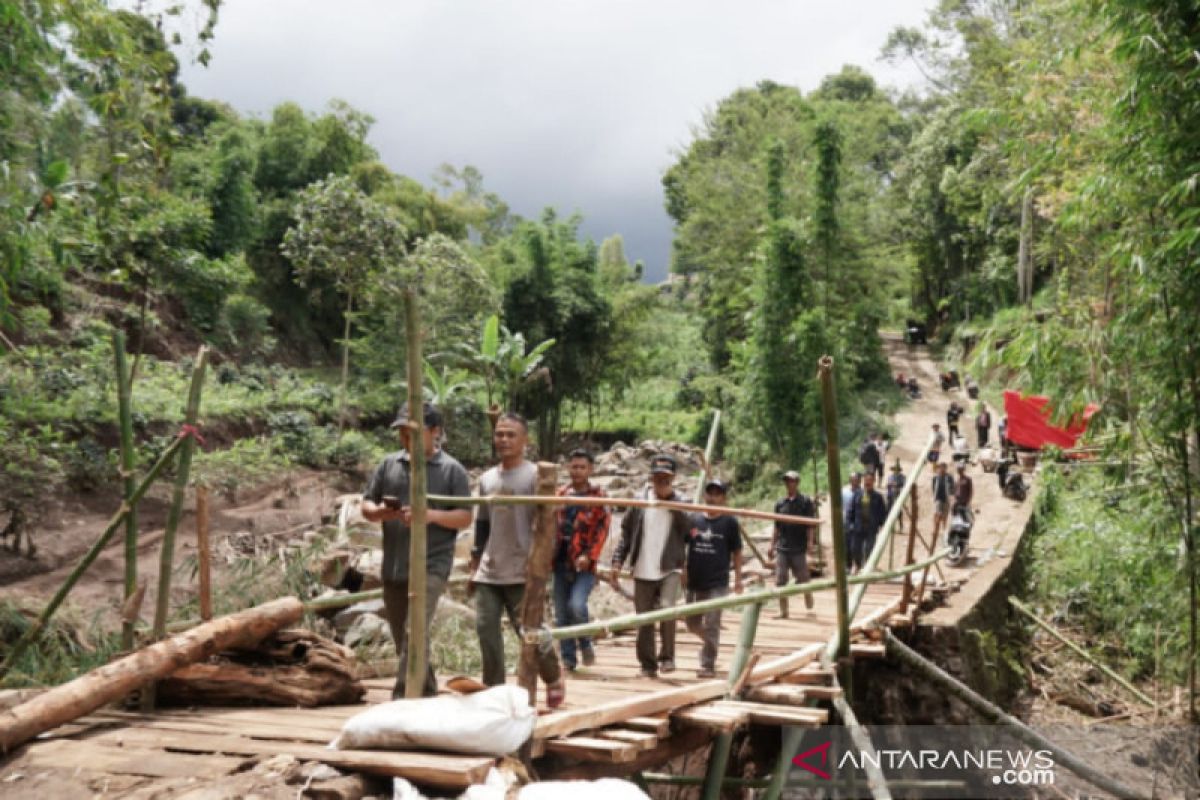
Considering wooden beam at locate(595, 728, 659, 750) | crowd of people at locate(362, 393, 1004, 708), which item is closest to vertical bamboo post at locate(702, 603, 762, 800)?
wooden beam at locate(595, 728, 659, 750)

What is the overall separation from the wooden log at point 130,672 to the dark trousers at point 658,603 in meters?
2.31

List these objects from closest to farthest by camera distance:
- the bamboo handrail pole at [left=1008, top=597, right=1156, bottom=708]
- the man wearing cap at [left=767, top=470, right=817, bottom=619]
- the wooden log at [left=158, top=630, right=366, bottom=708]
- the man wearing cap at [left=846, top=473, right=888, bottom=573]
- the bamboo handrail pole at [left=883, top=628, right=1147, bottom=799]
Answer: the wooden log at [left=158, top=630, right=366, bottom=708]
the bamboo handrail pole at [left=883, top=628, right=1147, bottom=799]
the bamboo handrail pole at [left=1008, top=597, right=1156, bottom=708]
the man wearing cap at [left=767, top=470, right=817, bottom=619]
the man wearing cap at [left=846, top=473, right=888, bottom=573]

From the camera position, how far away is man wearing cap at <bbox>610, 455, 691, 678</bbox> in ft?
18.4

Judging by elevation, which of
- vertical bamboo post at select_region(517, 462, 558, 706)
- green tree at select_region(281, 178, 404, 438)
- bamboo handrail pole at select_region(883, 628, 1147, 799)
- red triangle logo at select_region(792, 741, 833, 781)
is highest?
green tree at select_region(281, 178, 404, 438)

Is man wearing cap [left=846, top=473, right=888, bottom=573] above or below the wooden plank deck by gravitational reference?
above

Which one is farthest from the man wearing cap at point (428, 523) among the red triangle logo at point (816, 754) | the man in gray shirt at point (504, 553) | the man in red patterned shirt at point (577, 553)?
the red triangle logo at point (816, 754)

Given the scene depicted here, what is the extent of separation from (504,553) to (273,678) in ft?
4.14

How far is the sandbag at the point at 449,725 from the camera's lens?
298 cm

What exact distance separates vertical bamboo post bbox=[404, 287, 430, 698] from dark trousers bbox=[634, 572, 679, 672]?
241cm

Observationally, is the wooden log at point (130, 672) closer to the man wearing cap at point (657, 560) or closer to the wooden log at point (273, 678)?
the wooden log at point (273, 678)

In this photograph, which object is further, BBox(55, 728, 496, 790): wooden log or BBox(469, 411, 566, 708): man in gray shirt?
BBox(469, 411, 566, 708): man in gray shirt

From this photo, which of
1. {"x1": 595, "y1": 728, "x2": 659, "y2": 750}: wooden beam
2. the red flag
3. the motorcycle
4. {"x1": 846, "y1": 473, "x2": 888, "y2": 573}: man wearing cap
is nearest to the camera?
{"x1": 595, "y1": 728, "x2": 659, "y2": 750}: wooden beam

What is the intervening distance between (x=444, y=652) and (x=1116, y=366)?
5536 mm

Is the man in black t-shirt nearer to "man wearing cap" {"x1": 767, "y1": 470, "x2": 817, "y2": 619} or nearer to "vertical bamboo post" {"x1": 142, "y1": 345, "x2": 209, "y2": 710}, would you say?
"man wearing cap" {"x1": 767, "y1": 470, "x2": 817, "y2": 619}
